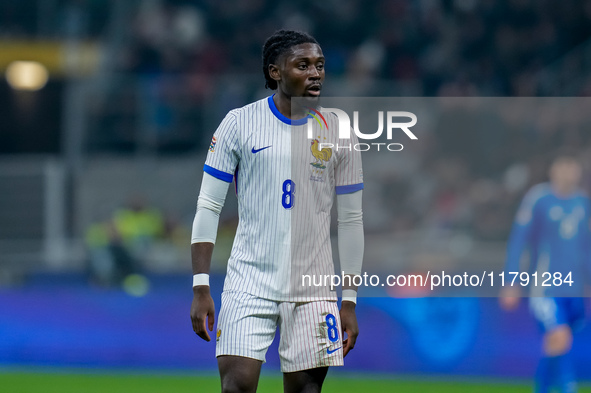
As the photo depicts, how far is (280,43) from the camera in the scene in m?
3.92

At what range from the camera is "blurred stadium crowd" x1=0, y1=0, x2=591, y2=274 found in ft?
37.8

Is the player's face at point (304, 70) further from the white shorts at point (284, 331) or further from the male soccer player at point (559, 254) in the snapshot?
the male soccer player at point (559, 254)

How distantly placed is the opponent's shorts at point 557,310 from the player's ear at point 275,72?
11.7 ft

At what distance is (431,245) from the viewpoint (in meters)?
9.24

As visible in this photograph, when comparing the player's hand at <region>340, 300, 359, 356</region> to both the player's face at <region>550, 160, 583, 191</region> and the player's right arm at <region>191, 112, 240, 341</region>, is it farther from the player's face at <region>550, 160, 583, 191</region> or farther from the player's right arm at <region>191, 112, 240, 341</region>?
the player's face at <region>550, 160, 583, 191</region>

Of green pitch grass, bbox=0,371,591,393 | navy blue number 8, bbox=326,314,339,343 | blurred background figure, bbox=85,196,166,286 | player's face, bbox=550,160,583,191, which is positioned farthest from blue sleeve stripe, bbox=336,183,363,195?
blurred background figure, bbox=85,196,166,286

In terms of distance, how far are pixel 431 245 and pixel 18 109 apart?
668 centimetres

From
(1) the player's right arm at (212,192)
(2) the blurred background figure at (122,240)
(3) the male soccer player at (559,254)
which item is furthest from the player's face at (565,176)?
(2) the blurred background figure at (122,240)

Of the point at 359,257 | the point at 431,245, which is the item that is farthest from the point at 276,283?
the point at 431,245

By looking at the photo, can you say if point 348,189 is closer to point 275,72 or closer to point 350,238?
point 350,238

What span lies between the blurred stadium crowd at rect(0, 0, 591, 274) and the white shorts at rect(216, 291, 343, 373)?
703 centimetres

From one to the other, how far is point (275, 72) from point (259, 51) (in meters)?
10.0

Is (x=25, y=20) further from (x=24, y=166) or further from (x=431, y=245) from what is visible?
(x=431, y=245)

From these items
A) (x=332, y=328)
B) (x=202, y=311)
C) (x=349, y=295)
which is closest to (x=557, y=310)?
(x=349, y=295)
